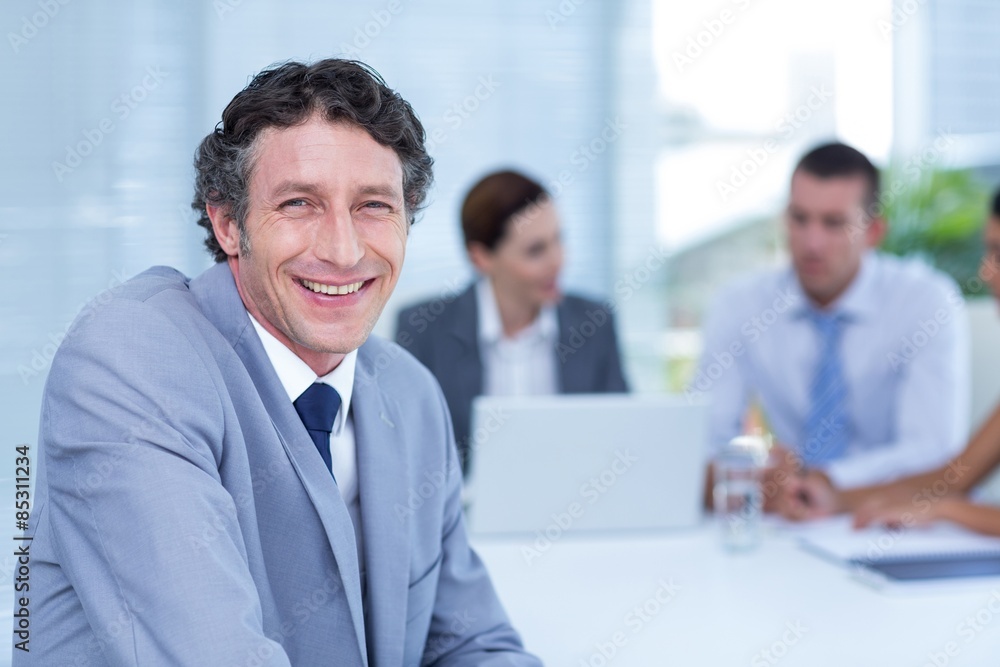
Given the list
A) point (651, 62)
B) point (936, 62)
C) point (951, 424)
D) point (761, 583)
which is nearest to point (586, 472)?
point (761, 583)

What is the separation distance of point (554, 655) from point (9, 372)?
1487 millimetres

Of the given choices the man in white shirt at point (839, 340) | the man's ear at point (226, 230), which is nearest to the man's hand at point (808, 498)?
the man in white shirt at point (839, 340)

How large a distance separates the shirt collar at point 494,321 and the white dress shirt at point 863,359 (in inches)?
19.9

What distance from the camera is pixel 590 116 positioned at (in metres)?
4.49

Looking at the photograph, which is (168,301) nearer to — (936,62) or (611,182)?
(611,182)

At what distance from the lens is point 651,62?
4.53 m
